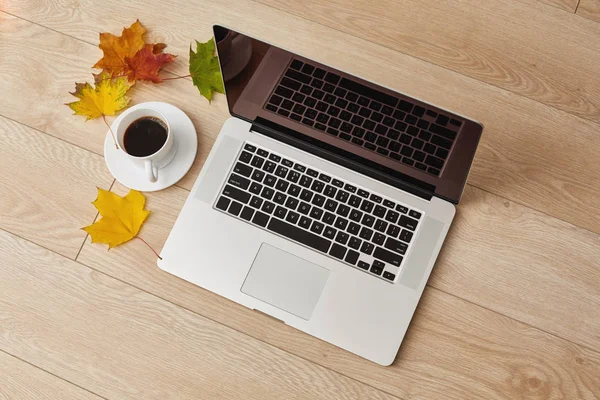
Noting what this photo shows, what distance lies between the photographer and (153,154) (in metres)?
0.93

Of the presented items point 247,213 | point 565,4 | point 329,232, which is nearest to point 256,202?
point 247,213

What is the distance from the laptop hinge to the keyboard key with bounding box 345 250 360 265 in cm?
13

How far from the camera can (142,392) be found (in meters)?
0.95

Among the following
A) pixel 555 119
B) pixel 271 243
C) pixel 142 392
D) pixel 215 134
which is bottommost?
pixel 142 392

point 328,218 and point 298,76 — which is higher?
point 298,76

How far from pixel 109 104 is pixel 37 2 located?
0.85 ft

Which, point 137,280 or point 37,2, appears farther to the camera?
point 37,2

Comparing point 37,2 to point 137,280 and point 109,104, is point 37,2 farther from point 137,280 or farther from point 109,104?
point 137,280

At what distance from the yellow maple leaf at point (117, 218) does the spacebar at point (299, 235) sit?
218mm

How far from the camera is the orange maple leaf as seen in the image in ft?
3.38

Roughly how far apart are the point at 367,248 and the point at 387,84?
293 millimetres

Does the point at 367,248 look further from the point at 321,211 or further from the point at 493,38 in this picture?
the point at 493,38

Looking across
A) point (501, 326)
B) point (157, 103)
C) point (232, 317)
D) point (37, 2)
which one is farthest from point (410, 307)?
point (37, 2)

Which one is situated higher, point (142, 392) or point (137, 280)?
point (137, 280)
